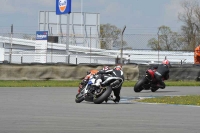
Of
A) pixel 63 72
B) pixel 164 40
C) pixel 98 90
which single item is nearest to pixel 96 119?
pixel 98 90

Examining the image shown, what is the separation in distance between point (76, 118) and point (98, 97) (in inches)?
184

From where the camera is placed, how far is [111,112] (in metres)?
13.5

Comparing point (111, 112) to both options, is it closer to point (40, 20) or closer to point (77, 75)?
point (77, 75)

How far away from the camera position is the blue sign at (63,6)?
146 feet

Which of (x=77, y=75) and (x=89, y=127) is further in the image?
(x=77, y=75)

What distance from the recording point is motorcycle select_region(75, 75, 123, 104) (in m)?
16.4

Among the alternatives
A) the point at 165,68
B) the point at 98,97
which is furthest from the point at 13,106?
the point at 165,68

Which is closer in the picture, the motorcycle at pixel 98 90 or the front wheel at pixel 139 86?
the motorcycle at pixel 98 90

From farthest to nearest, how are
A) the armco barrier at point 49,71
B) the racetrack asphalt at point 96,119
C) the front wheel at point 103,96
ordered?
the armco barrier at point 49,71 → the front wheel at point 103,96 → the racetrack asphalt at point 96,119

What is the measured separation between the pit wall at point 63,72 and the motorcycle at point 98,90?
46.0 feet

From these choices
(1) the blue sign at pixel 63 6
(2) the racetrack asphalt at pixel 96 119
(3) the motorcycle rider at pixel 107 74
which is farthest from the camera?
(1) the blue sign at pixel 63 6

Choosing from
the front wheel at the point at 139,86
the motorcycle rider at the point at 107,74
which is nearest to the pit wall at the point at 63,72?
the front wheel at the point at 139,86

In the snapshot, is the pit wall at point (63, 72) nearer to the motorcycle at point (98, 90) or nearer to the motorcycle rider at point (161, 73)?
the motorcycle rider at point (161, 73)

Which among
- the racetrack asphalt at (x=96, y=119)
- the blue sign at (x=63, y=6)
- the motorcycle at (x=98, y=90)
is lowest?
the racetrack asphalt at (x=96, y=119)
